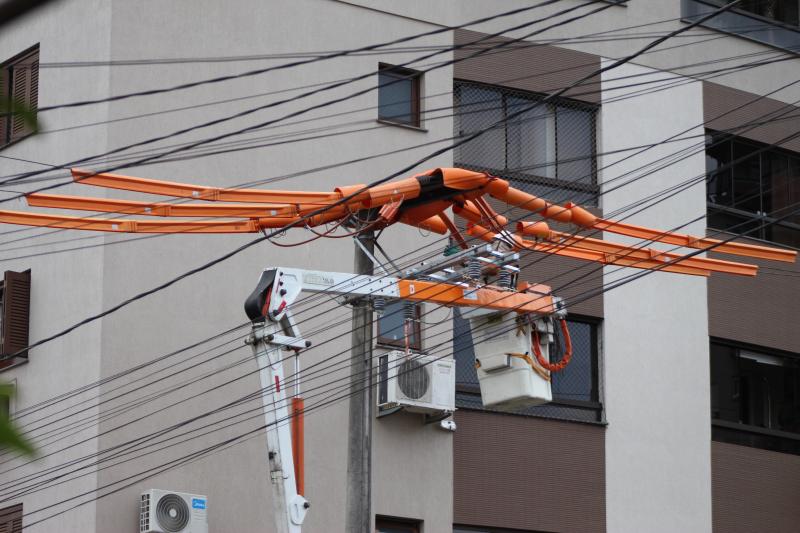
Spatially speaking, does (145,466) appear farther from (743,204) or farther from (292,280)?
(743,204)

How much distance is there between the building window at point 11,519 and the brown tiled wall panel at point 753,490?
31.9 ft

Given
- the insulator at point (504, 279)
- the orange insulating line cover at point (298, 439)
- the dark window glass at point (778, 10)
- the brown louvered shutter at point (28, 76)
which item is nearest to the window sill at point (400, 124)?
the brown louvered shutter at point (28, 76)

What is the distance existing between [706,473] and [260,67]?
8.61 meters

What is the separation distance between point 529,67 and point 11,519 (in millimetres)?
9346

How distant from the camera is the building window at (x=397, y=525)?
17250 mm

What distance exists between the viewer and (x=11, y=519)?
53.9ft

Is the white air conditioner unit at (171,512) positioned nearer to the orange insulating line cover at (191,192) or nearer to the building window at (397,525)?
the building window at (397,525)

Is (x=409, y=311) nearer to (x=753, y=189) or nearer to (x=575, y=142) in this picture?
(x=575, y=142)

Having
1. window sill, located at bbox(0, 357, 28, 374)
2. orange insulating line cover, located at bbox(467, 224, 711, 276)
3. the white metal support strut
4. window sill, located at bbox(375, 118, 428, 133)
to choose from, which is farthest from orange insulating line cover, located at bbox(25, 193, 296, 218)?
window sill, located at bbox(375, 118, 428, 133)

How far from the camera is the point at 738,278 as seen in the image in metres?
21.5

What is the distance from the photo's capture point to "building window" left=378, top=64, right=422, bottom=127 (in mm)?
18797

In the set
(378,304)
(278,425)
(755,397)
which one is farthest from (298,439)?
(755,397)

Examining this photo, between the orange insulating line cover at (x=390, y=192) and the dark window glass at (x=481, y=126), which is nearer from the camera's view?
the orange insulating line cover at (x=390, y=192)

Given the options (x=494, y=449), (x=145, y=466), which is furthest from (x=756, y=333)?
(x=145, y=466)
